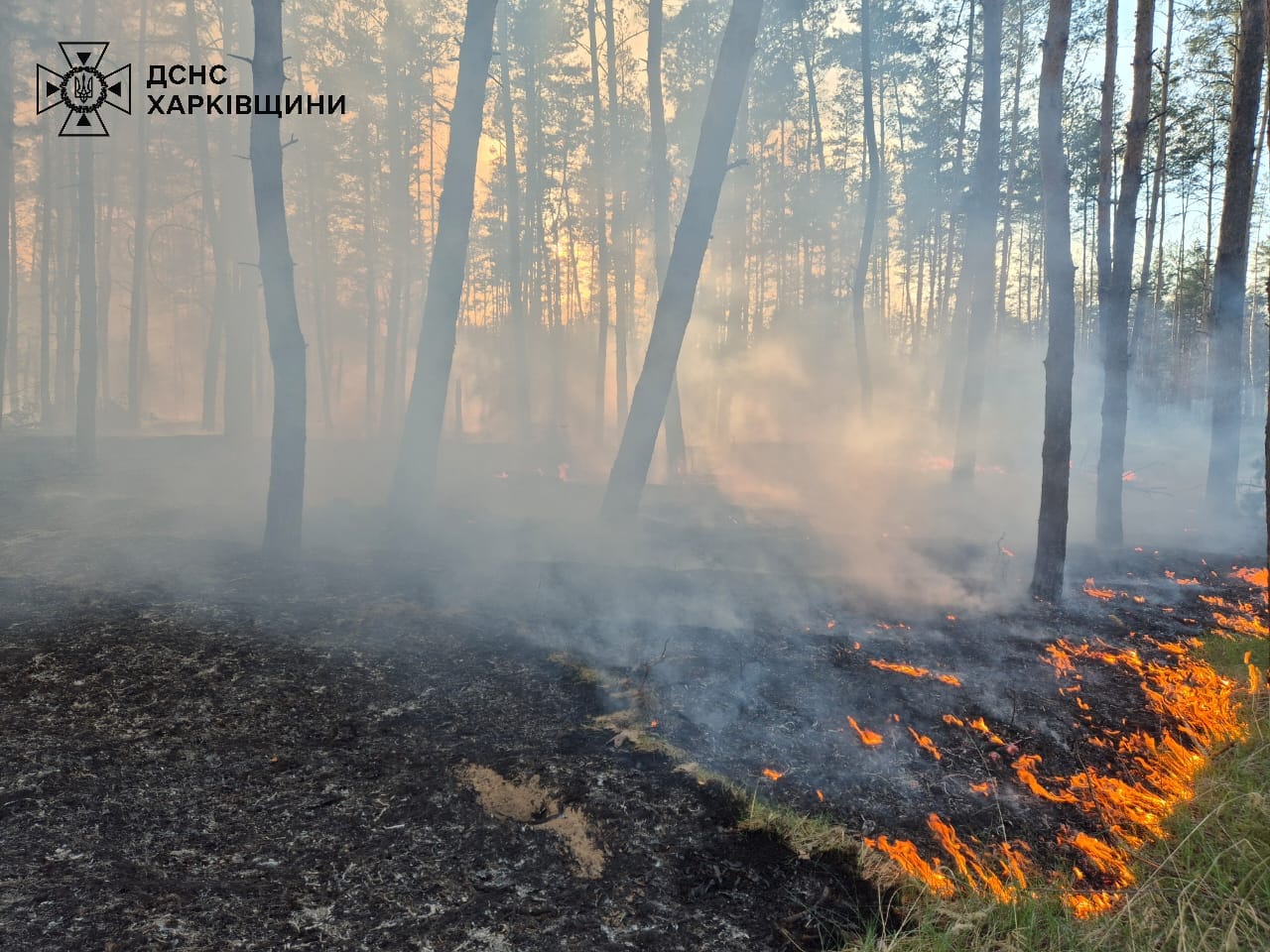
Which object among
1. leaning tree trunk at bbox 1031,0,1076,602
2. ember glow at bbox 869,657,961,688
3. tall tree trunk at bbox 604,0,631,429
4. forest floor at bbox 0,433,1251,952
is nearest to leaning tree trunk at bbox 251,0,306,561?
forest floor at bbox 0,433,1251,952

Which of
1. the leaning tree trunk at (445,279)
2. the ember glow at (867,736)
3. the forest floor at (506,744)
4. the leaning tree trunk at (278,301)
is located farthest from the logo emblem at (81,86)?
the ember glow at (867,736)

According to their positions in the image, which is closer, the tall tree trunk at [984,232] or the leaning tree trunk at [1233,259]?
the leaning tree trunk at [1233,259]

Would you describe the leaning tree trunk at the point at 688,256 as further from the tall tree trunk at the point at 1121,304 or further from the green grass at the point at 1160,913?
the tall tree trunk at the point at 1121,304

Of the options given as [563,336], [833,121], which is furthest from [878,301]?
[563,336]

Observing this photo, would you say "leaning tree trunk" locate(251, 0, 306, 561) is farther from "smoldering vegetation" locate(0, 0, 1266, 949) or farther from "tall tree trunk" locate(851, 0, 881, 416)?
"tall tree trunk" locate(851, 0, 881, 416)

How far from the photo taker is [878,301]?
1683 inches

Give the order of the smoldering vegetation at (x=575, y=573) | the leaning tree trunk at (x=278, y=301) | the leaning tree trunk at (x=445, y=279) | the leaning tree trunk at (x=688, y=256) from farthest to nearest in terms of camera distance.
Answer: the leaning tree trunk at (x=445, y=279)
the leaning tree trunk at (x=688, y=256)
the leaning tree trunk at (x=278, y=301)
the smoldering vegetation at (x=575, y=573)

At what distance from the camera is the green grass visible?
3010 mm

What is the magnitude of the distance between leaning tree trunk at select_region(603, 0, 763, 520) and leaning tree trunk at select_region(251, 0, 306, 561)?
4341 mm

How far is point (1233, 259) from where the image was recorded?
491 inches

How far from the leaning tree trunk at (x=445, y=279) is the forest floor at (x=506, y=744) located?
1742mm

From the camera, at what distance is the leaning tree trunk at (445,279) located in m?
9.52

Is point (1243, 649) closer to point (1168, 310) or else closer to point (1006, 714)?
point (1006, 714)

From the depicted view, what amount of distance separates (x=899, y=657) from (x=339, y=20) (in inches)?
1104
